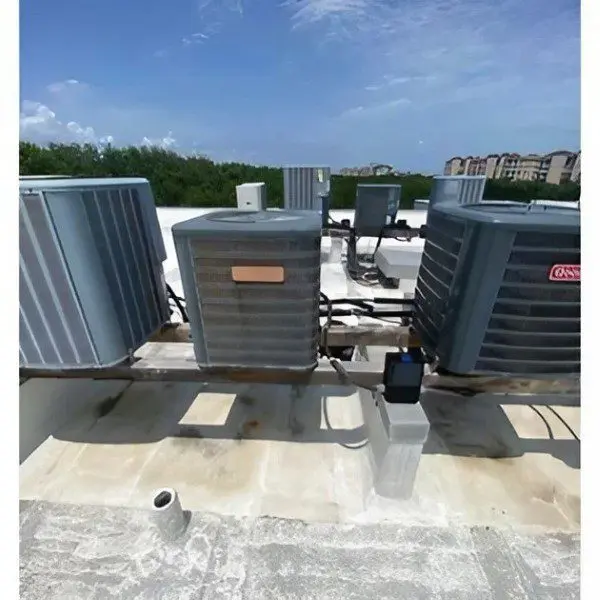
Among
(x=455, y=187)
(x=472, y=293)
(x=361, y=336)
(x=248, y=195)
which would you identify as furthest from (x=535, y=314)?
(x=455, y=187)

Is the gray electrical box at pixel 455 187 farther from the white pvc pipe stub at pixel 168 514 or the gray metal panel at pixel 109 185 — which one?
the white pvc pipe stub at pixel 168 514

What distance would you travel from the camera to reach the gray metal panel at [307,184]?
24.3 feet

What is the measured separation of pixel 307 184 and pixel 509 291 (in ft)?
21.7

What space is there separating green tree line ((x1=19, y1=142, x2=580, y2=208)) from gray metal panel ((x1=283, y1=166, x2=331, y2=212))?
7.22 meters

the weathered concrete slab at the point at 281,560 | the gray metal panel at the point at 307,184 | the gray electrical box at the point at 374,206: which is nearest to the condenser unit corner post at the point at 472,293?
the weathered concrete slab at the point at 281,560

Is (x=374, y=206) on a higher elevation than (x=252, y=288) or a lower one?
lower

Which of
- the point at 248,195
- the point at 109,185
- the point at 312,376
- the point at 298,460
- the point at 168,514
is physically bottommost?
the point at 298,460

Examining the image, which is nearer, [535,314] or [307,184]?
[535,314]

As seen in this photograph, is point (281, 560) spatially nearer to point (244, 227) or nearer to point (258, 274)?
point (258, 274)

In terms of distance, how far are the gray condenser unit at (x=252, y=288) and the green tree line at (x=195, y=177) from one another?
45.0 ft

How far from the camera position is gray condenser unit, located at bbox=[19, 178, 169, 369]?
4.42ft

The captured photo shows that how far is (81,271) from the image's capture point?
144 cm

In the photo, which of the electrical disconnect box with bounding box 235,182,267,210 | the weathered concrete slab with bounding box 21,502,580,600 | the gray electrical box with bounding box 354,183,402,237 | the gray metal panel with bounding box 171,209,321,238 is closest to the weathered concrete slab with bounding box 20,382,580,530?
the weathered concrete slab with bounding box 21,502,580,600
